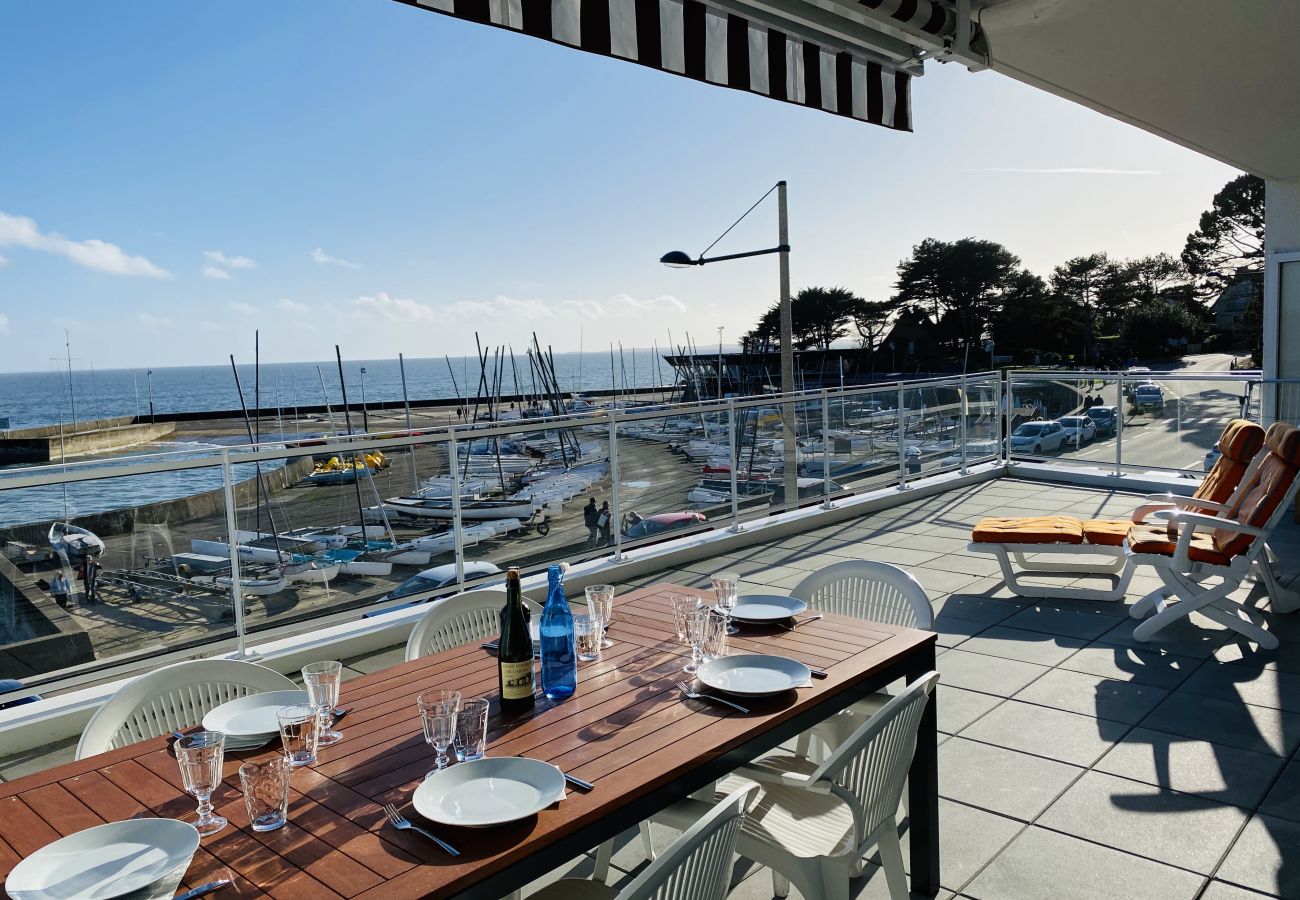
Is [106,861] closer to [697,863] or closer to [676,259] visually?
[697,863]

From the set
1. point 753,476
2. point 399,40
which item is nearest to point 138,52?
point 399,40

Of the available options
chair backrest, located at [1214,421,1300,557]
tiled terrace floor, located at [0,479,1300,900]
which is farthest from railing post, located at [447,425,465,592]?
chair backrest, located at [1214,421,1300,557]

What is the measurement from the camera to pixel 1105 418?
823cm

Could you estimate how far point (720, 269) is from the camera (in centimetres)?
3862

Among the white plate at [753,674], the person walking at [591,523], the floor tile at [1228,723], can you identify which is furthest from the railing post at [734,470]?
the white plate at [753,674]

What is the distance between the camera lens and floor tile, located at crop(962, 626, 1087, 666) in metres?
3.91

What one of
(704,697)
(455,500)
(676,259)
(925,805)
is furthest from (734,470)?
(676,259)

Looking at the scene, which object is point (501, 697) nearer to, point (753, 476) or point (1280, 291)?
point (753, 476)

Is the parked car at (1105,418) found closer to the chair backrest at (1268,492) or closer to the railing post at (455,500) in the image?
the chair backrest at (1268,492)

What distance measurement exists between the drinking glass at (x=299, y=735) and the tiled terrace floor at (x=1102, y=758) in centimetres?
113

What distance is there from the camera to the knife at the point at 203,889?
1170 mm

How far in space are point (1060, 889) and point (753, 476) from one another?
4.44 m

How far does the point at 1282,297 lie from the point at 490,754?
843 centimetres

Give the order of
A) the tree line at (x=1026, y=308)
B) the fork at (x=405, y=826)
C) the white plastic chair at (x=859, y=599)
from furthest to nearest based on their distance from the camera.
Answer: the tree line at (x=1026, y=308) < the white plastic chair at (x=859, y=599) < the fork at (x=405, y=826)
